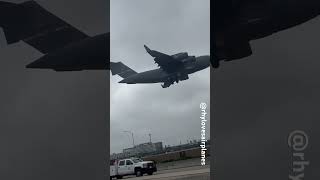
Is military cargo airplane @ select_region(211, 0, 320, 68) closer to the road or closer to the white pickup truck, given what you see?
the road

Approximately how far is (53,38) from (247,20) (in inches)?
96.1

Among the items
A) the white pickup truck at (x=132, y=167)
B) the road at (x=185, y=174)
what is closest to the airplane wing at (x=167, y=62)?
the white pickup truck at (x=132, y=167)

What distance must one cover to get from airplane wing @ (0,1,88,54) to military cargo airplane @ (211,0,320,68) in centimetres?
169

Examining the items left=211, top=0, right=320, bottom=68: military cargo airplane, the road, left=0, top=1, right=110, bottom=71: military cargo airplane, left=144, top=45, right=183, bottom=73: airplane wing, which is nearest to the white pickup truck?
the road

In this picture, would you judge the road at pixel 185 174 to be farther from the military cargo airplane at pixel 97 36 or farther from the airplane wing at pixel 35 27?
the airplane wing at pixel 35 27

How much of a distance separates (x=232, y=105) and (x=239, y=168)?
2.53ft

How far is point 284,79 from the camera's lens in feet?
18.4

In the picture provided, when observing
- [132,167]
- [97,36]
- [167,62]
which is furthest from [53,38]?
[167,62]

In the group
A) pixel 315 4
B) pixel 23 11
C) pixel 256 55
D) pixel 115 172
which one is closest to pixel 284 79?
pixel 256 55

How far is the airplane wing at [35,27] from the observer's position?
5.88 metres

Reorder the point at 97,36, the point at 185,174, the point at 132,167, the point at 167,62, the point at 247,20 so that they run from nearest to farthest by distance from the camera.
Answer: the point at 247,20 → the point at 97,36 → the point at 185,174 → the point at 132,167 → the point at 167,62

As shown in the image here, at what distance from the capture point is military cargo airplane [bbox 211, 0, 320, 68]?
220 inches

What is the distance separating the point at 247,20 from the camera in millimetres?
5773

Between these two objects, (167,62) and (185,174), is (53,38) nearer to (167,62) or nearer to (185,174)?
(185,174)
